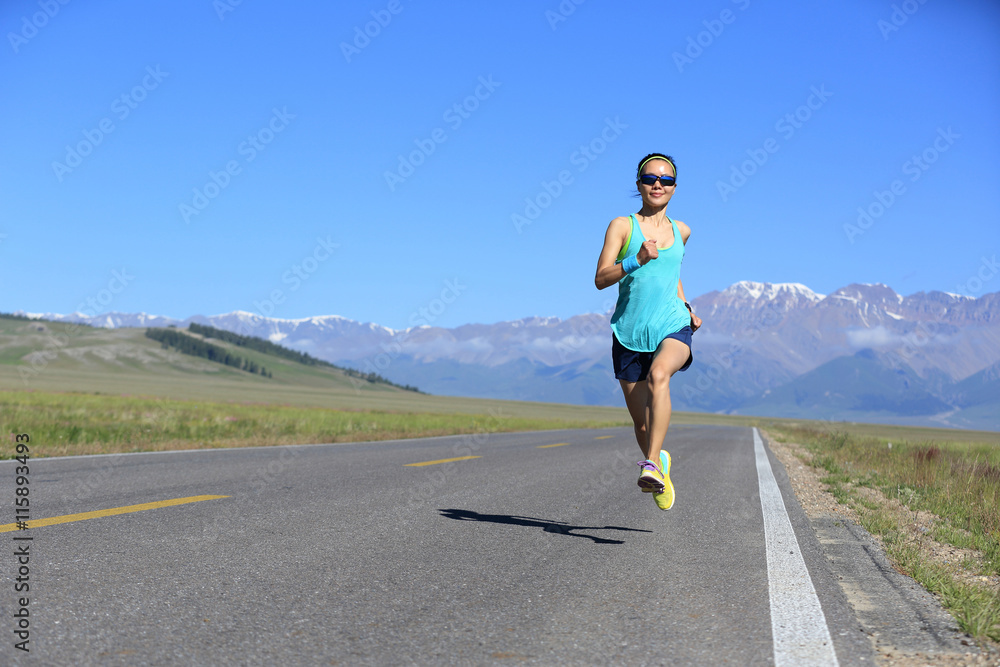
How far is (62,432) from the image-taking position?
44.5 feet

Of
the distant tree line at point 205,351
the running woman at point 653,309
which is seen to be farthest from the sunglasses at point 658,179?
the distant tree line at point 205,351

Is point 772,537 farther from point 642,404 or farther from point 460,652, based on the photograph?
point 460,652

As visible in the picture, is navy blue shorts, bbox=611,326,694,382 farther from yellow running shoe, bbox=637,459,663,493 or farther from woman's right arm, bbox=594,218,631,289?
yellow running shoe, bbox=637,459,663,493

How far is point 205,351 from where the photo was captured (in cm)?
18475

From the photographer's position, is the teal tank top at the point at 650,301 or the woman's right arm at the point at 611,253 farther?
the teal tank top at the point at 650,301

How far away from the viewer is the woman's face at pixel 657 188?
5.09m

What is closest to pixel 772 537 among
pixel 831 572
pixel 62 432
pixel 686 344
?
pixel 831 572

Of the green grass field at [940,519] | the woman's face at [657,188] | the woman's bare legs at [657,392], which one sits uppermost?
the woman's face at [657,188]

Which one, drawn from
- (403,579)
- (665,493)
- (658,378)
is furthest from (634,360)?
(403,579)

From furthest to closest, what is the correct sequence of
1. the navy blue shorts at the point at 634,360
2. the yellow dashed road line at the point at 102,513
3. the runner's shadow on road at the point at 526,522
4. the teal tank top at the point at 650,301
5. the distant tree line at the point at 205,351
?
the distant tree line at the point at 205,351, the runner's shadow on road at the point at 526,522, the navy blue shorts at the point at 634,360, the teal tank top at the point at 650,301, the yellow dashed road line at the point at 102,513

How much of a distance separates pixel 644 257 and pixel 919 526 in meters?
4.03

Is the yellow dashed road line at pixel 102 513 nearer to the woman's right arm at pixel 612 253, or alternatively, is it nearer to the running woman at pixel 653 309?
the running woman at pixel 653 309

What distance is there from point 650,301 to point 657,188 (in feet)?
2.54

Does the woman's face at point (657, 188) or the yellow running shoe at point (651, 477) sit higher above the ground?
the woman's face at point (657, 188)
